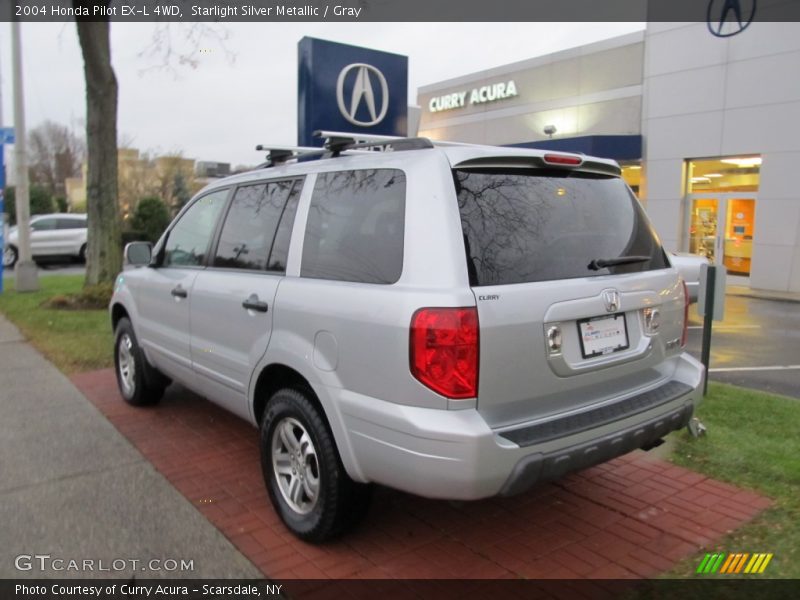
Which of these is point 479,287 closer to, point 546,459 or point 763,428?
point 546,459

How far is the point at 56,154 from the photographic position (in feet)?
197

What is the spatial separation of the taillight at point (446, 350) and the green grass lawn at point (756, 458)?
143 cm

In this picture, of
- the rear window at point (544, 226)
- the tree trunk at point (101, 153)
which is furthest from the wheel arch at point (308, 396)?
the tree trunk at point (101, 153)

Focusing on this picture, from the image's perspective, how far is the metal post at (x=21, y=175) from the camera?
43.3 ft

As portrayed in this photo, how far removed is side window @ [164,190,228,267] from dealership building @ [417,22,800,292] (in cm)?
1439

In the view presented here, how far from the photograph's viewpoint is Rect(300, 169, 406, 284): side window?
3000mm

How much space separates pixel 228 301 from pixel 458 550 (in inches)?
76.6

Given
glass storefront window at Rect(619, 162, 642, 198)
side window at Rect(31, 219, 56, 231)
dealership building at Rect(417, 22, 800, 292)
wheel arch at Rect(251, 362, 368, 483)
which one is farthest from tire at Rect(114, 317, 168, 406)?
side window at Rect(31, 219, 56, 231)

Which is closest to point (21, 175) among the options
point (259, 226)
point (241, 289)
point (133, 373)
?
point (133, 373)

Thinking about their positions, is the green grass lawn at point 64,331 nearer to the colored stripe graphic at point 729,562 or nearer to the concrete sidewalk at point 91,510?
the concrete sidewalk at point 91,510

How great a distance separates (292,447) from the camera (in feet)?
11.2

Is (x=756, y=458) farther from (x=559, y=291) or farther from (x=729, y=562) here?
(x=559, y=291)

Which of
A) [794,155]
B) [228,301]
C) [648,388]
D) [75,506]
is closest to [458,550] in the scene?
[648,388]

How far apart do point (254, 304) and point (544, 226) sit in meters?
1.63
